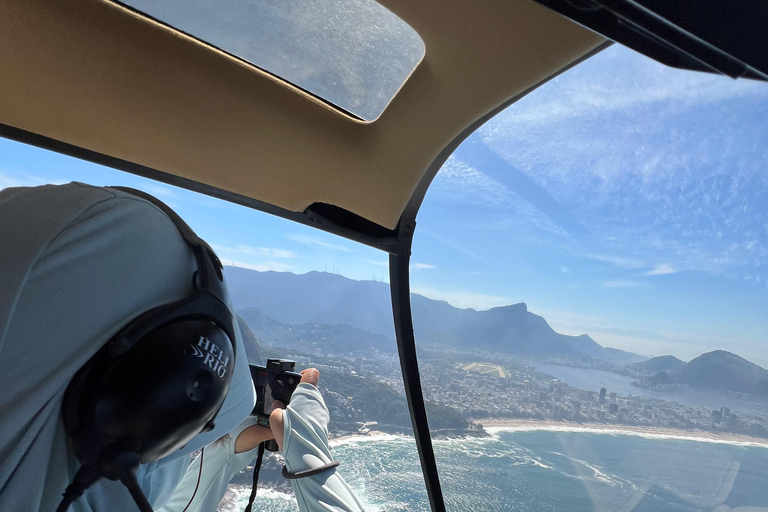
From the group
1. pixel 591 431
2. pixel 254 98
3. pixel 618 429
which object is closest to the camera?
pixel 254 98

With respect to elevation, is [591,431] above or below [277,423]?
below

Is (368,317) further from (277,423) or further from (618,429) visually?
(618,429)

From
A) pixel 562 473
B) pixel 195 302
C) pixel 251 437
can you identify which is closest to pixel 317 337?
pixel 251 437

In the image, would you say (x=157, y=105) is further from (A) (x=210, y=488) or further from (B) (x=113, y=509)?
(A) (x=210, y=488)

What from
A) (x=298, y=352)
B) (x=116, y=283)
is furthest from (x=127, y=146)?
(x=298, y=352)

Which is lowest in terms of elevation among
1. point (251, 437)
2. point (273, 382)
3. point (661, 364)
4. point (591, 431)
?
Result: point (591, 431)
